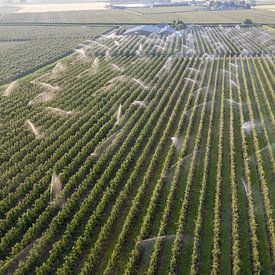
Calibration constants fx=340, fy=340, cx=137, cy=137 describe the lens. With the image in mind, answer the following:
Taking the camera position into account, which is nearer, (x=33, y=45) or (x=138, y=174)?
(x=138, y=174)

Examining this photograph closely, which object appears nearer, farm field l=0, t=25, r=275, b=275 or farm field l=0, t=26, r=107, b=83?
Result: farm field l=0, t=25, r=275, b=275

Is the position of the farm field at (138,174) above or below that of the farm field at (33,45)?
below

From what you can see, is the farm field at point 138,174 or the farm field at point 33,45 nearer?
the farm field at point 138,174

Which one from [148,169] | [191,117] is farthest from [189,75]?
[148,169]

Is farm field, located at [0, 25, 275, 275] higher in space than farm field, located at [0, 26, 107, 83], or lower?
lower

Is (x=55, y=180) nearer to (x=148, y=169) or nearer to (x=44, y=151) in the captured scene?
(x=44, y=151)

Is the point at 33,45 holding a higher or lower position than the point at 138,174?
higher
